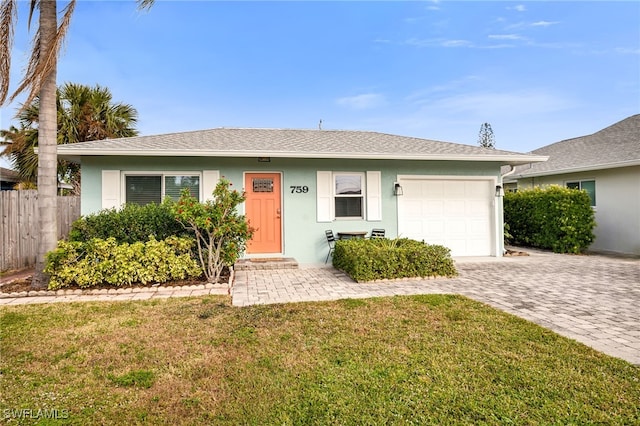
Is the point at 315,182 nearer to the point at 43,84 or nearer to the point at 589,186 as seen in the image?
the point at 43,84

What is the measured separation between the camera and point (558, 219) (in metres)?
10.1

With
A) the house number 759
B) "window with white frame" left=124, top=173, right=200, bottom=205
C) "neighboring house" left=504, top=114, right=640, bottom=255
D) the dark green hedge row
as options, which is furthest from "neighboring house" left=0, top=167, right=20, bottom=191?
"neighboring house" left=504, top=114, right=640, bottom=255

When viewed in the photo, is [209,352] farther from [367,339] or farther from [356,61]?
→ [356,61]

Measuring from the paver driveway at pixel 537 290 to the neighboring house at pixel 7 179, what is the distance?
16.4m

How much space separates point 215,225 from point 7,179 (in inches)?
666

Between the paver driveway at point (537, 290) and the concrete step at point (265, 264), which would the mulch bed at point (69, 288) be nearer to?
the paver driveway at point (537, 290)

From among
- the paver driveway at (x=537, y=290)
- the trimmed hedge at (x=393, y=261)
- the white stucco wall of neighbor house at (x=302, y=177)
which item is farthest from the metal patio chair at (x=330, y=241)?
the trimmed hedge at (x=393, y=261)

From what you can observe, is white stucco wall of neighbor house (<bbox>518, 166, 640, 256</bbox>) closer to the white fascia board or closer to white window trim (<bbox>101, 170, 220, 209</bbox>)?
the white fascia board

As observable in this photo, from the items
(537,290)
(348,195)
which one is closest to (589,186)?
(537,290)

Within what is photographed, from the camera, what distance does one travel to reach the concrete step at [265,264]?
7496mm

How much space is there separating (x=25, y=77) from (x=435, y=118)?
52.5 feet

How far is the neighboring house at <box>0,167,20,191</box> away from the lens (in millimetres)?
16428

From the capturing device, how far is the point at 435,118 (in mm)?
17188

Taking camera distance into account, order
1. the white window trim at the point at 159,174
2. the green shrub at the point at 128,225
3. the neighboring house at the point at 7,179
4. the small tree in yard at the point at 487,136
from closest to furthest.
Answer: the green shrub at the point at 128,225
the white window trim at the point at 159,174
the neighboring house at the point at 7,179
the small tree in yard at the point at 487,136
